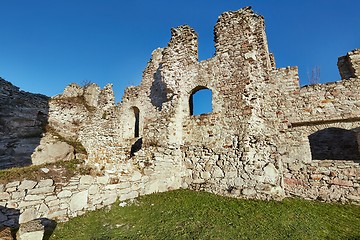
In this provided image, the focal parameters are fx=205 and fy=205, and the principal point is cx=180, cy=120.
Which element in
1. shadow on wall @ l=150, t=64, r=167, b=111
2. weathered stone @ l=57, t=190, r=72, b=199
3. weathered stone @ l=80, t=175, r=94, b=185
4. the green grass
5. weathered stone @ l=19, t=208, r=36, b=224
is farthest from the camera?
shadow on wall @ l=150, t=64, r=167, b=111

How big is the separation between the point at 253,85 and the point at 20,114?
47.0 ft

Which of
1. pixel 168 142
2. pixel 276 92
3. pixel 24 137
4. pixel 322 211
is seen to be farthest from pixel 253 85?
pixel 24 137

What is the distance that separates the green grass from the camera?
15.1 feet

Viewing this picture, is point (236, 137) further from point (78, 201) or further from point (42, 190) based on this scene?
point (42, 190)

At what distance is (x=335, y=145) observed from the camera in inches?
374

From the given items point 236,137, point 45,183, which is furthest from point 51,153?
point 236,137

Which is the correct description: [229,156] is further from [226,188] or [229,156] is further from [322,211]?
[322,211]

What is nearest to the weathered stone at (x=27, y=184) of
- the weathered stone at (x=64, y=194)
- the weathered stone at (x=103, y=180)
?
the weathered stone at (x=64, y=194)

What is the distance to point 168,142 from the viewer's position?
8.01 metres

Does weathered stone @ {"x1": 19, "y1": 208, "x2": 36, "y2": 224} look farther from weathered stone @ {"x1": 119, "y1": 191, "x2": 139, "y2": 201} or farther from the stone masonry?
weathered stone @ {"x1": 119, "y1": 191, "x2": 139, "y2": 201}

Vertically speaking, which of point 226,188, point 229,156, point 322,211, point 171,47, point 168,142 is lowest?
point 322,211

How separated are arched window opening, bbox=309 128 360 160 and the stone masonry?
1.5 inches

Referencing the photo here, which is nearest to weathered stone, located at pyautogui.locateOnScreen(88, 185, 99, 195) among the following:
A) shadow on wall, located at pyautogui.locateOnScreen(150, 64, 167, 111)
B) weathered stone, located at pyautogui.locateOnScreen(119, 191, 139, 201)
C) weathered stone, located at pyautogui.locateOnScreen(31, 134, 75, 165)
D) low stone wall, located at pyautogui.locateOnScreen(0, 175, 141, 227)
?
low stone wall, located at pyautogui.locateOnScreen(0, 175, 141, 227)

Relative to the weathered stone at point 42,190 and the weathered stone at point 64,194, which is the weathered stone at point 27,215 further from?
the weathered stone at point 64,194
